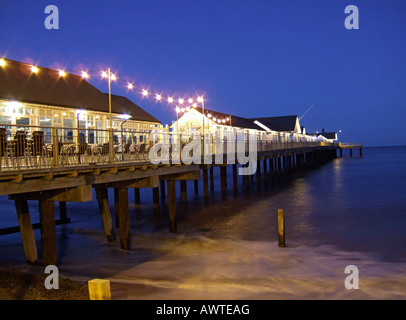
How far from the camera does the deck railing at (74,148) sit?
29.6 feet

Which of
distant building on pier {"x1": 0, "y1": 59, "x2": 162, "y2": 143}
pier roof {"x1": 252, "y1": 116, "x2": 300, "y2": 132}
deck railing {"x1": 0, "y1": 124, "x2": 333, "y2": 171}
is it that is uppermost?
pier roof {"x1": 252, "y1": 116, "x2": 300, "y2": 132}

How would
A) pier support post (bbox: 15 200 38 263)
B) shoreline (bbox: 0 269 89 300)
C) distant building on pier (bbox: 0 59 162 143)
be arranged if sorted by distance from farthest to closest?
distant building on pier (bbox: 0 59 162 143)
pier support post (bbox: 15 200 38 263)
shoreline (bbox: 0 269 89 300)

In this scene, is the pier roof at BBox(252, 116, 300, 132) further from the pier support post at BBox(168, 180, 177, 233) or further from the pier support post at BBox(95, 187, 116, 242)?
the pier support post at BBox(95, 187, 116, 242)

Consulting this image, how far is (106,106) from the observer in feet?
65.0

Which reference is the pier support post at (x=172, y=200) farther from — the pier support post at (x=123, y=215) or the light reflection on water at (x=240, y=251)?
the pier support post at (x=123, y=215)

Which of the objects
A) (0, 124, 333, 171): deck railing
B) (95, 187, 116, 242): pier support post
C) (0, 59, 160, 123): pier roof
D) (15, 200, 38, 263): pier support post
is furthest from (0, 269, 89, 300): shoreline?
(0, 59, 160, 123): pier roof

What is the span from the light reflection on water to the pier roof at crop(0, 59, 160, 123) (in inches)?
223

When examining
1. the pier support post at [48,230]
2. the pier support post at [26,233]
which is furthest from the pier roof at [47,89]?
the pier support post at [48,230]

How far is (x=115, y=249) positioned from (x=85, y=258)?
1127 mm

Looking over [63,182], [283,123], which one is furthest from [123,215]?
[283,123]

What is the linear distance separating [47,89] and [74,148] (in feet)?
22.5

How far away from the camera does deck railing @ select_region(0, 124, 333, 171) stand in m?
9.02
